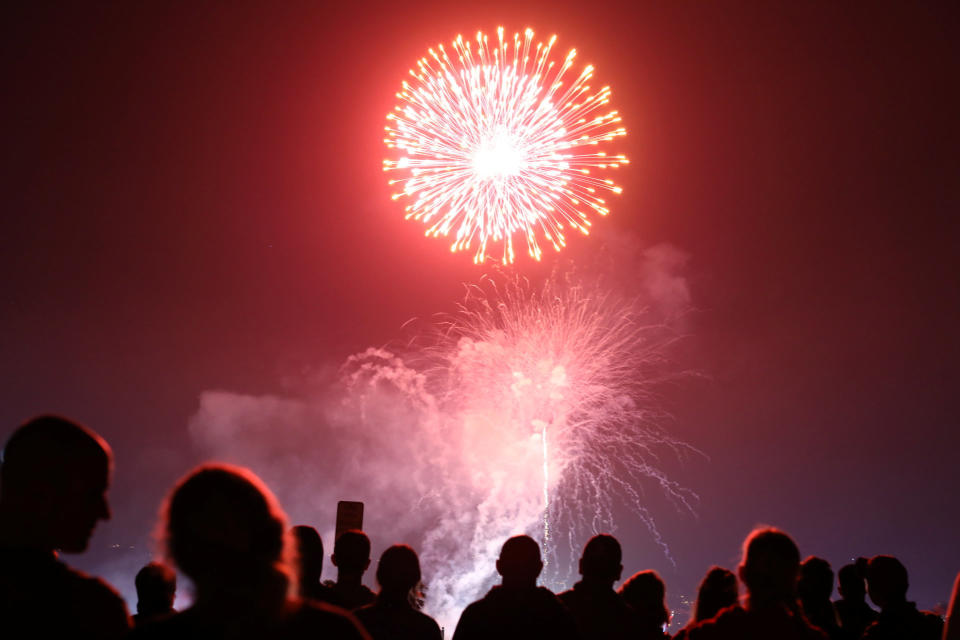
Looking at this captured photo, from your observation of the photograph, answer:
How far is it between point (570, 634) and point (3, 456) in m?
4.03

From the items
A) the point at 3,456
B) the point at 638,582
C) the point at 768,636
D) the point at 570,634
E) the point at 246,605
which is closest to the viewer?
the point at 246,605

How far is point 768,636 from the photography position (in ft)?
16.2

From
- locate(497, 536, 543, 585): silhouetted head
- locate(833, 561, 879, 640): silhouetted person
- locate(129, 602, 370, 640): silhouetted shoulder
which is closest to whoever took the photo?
locate(129, 602, 370, 640): silhouetted shoulder

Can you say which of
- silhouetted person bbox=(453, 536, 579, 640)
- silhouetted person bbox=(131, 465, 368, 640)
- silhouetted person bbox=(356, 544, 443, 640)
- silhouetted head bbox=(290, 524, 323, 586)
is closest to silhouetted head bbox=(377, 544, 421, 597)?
silhouetted person bbox=(356, 544, 443, 640)

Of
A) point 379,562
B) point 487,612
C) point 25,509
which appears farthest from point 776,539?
point 25,509

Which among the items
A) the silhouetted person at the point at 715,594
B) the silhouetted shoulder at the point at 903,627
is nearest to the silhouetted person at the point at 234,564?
the silhouetted person at the point at 715,594

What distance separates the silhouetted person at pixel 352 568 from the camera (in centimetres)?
753

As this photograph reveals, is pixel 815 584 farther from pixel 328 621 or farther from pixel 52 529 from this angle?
pixel 52 529

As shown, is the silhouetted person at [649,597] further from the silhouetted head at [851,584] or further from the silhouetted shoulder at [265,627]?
the silhouetted shoulder at [265,627]

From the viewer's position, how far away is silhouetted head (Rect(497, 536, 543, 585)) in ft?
19.6

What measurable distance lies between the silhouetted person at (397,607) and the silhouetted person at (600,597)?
133cm

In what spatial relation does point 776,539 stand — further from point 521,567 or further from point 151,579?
point 151,579

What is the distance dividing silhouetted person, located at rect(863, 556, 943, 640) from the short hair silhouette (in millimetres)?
4978

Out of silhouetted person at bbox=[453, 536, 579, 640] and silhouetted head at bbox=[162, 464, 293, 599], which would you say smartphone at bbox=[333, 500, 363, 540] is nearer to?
silhouetted person at bbox=[453, 536, 579, 640]
